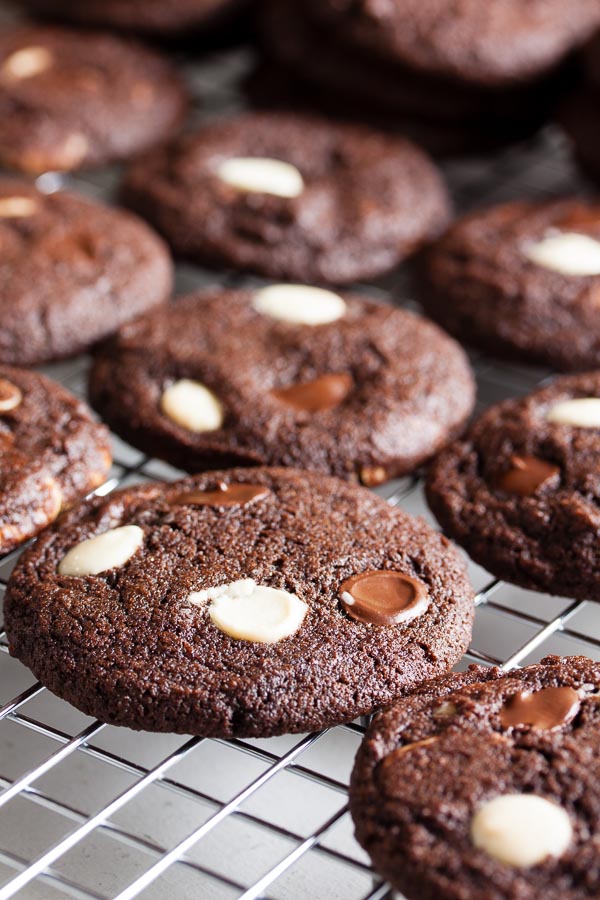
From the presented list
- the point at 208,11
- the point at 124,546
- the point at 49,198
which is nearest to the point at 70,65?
the point at 208,11

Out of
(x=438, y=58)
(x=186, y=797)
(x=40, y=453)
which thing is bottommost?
(x=186, y=797)

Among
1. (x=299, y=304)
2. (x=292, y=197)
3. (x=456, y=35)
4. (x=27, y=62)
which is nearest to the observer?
(x=299, y=304)

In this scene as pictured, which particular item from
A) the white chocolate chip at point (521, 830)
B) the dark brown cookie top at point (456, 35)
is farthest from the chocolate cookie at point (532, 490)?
the dark brown cookie top at point (456, 35)

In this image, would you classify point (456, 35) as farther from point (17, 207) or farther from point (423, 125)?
point (17, 207)

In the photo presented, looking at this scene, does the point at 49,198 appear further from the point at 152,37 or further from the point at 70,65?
the point at 152,37

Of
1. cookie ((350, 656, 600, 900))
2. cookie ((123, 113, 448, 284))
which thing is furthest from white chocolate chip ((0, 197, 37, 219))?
cookie ((350, 656, 600, 900))

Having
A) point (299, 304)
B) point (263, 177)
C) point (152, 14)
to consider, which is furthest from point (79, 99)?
point (299, 304)
